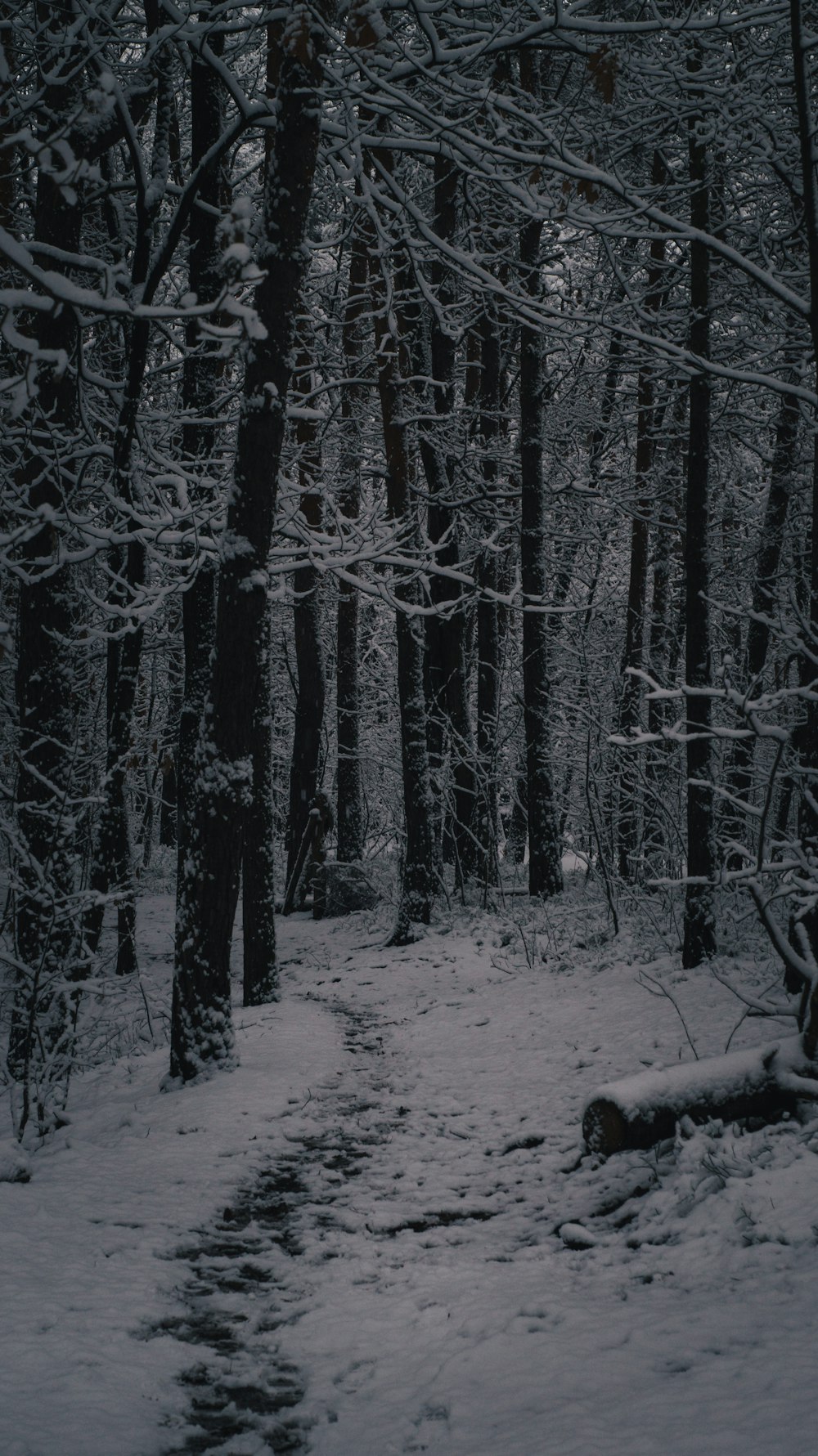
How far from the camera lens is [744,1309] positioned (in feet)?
10.7

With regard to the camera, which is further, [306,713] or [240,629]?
A: [306,713]

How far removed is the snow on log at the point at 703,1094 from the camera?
15.9ft

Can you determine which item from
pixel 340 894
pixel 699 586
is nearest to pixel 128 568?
pixel 699 586

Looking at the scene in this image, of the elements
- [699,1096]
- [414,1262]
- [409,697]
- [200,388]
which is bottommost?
[414,1262]

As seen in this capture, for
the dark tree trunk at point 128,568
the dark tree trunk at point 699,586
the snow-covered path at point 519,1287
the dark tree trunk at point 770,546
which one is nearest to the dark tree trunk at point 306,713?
the dark tree trunk at point 128,568

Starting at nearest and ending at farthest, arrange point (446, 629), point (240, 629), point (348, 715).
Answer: point (240, 629), point (446, 629), point (348, 715)

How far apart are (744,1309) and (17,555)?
6.58m

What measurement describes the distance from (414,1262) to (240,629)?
12.9 ft

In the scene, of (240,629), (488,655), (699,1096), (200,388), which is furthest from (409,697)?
(699,1096)

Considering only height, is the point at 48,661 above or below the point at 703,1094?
above

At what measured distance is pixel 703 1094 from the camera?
192 inches

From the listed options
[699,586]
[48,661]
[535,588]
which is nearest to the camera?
[48,661]

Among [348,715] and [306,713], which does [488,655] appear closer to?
[348,715]

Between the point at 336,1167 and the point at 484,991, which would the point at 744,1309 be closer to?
the point at 336,1167
